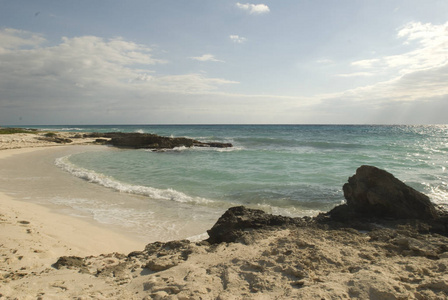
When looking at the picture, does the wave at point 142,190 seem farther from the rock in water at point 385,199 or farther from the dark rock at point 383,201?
the rock in water at point 385,199

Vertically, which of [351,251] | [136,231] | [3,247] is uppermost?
[351,251]

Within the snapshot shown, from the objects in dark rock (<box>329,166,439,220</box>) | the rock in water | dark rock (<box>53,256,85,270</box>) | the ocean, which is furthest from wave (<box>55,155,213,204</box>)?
dark rock (<box>53,256,85,270</box>)

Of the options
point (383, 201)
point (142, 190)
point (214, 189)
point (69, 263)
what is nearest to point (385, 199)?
point (383, 201)

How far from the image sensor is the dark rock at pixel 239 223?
449 centimetres

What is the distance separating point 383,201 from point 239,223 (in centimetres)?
310

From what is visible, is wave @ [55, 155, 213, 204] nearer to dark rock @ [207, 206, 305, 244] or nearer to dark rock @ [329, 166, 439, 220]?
dark rock @ [207, 206, 305, 244]

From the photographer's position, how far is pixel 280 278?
3.15m

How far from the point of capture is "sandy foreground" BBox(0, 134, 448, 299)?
2.91 m

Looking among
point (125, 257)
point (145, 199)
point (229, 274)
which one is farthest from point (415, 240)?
point (145, 199)

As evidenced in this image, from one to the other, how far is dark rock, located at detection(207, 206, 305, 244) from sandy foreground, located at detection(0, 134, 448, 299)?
0.20 meters

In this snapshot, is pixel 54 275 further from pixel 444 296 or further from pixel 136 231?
pixel 444 296

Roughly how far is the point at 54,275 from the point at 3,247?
1.46 m

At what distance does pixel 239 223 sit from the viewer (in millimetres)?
4738

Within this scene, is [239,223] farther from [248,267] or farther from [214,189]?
[214,189]
